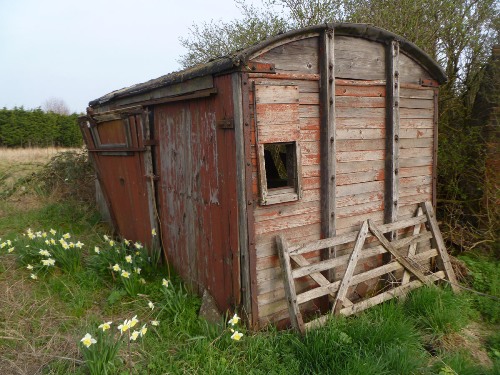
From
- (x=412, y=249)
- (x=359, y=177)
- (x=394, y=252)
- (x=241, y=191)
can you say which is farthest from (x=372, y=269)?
(x=241, y=191)

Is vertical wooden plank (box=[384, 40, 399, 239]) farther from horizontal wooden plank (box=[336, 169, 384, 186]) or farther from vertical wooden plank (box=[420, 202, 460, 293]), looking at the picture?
vertical wooden plank (box=[420, 202, 460, 293])

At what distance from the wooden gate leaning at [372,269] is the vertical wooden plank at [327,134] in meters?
0.25

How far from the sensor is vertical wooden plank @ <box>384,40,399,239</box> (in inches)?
182

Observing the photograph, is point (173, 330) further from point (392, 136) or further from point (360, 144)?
point (392, 136)

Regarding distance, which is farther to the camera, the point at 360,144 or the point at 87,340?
Answer: the point at 360,144

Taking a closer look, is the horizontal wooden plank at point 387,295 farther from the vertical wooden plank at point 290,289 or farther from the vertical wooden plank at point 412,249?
the vertical wooden plank at point 290,289

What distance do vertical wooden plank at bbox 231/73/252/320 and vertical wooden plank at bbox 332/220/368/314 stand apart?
0.91 metres

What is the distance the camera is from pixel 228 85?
367cm

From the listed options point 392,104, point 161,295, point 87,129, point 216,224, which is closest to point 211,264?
point 216,224

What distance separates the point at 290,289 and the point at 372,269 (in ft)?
4.54

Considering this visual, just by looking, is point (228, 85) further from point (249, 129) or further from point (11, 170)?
point (11, 170)

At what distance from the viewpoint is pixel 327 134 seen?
4098 millimetres

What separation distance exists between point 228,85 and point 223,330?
2299 mm

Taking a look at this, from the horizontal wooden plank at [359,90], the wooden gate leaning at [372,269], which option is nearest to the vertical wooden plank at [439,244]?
the wooden gate leaning at [372,269]
